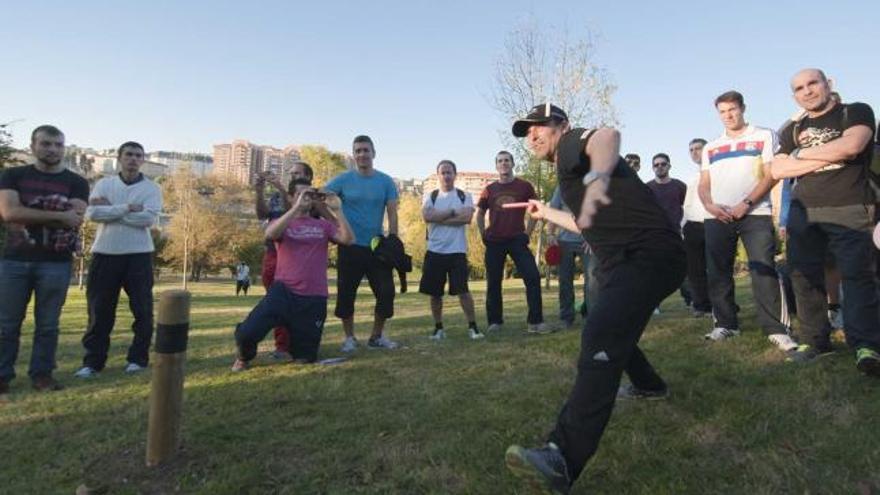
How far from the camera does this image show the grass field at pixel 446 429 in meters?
3.38

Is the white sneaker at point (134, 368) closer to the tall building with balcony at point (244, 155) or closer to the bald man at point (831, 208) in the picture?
the bald man at point (831, 208)

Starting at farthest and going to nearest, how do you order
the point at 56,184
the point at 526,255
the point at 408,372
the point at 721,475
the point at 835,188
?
the point at 526,255, the point at 56,184, the point at 408,372, the point at 835,188, the point at 721,475

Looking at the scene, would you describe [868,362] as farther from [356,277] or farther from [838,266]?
[356,277]

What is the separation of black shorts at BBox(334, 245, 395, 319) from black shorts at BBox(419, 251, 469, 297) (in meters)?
0.84

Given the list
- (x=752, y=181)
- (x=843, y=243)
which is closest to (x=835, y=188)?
(x=843, y=243)

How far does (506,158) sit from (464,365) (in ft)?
11.7

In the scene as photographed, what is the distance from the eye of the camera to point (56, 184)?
20.2ft

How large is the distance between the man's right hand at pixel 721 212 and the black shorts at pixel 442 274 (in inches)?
123

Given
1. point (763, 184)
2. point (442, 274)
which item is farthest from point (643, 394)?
point (442, 274)

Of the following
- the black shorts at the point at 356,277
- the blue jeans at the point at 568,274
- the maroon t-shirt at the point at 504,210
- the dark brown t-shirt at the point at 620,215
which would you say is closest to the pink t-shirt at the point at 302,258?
the black shorts at the point at 356,277

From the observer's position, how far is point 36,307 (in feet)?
19.9

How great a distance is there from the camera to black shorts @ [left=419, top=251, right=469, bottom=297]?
8102 mm

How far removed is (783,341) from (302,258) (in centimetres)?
453

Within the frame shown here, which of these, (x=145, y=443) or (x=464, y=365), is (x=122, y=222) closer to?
(x=145, y=443)
